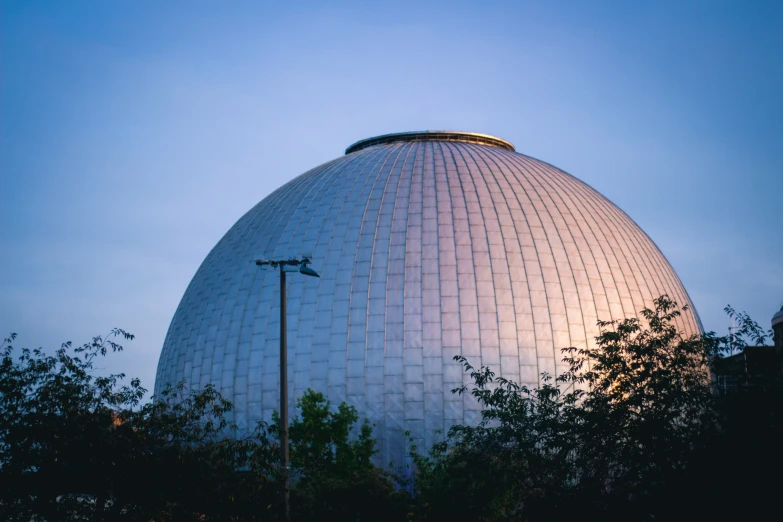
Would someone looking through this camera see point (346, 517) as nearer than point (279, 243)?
Yes

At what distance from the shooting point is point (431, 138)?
41281mm

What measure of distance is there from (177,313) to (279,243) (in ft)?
23.7

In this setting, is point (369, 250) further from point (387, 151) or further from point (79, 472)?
point (79, 472)

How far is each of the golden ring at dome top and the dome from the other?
2012 mm

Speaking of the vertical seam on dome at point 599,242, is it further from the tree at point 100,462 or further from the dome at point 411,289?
the tree at point 100,462

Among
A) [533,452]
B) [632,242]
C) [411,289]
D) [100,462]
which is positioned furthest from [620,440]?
[632,242]

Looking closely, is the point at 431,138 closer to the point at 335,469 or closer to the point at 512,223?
the point at 512,223

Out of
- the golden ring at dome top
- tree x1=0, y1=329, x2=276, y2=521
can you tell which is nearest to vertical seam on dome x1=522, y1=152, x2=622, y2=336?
the golden ring at dome top

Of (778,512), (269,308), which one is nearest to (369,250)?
(269,308)

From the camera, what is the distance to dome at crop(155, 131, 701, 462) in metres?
30.6

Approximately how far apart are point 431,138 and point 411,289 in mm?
11680

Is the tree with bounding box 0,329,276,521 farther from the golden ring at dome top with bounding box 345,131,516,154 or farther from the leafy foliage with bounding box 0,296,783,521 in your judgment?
the golden ring at dome top with bounding box 345,131,516,154

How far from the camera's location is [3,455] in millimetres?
17219

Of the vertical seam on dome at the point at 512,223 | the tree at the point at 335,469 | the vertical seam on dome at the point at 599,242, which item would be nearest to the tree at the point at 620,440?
the tree at the point at 335,469
